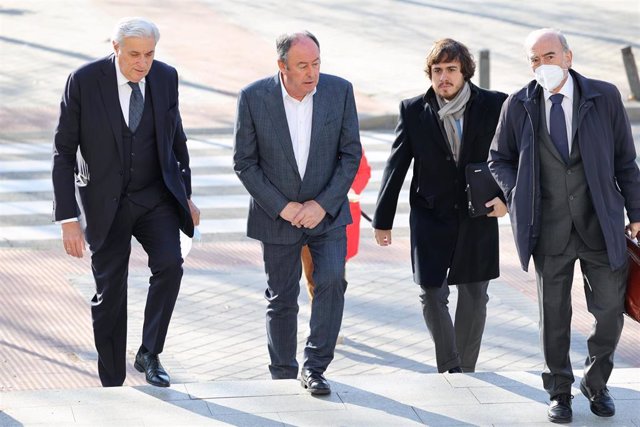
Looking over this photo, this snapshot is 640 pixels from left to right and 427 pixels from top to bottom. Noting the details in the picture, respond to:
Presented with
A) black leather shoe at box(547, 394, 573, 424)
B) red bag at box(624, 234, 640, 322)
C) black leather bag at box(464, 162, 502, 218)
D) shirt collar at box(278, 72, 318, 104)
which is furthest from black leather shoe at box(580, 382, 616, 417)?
shirt collar at box(278, 72, 318, 104)

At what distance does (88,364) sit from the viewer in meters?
8.80

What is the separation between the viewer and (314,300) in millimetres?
7012

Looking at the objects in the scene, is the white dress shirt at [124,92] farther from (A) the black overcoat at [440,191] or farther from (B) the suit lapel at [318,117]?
(A) the black overcoat at [440,191]

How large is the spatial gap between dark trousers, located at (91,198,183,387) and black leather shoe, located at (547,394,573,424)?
1.98 m

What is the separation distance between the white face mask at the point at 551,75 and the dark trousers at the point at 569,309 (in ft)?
2.31

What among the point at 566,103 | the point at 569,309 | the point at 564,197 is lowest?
the point at 569,309

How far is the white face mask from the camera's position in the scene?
20.7ft

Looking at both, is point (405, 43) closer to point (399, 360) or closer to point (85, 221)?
point (399, 360)

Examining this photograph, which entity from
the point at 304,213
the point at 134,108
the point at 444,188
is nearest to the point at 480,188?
the point at 444,188

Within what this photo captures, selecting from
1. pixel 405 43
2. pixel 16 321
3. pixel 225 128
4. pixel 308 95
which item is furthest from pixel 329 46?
pixel 308 95

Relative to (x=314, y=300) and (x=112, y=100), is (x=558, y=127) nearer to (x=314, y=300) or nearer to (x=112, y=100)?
(x=314, y=300)

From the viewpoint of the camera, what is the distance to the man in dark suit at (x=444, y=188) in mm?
7383

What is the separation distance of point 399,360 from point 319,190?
2288 mm

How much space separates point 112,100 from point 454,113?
6.12ft
